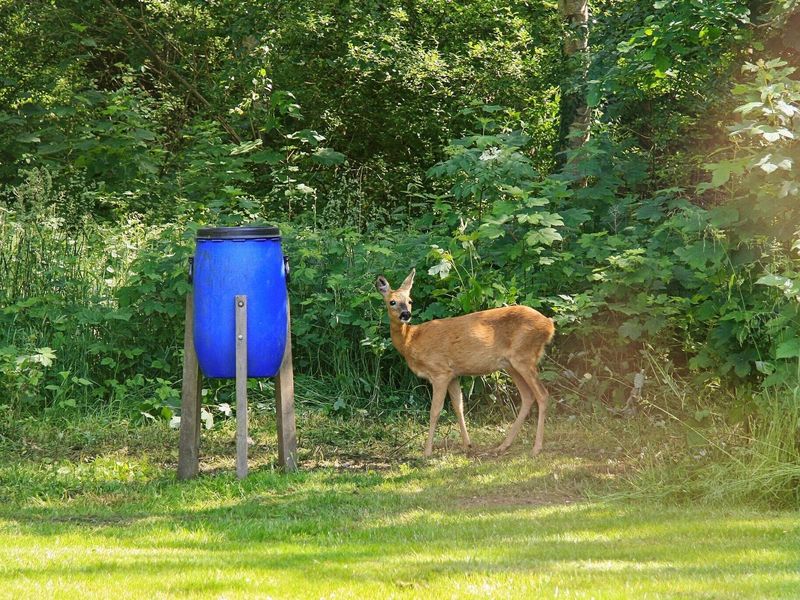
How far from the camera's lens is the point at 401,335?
857 centimetres

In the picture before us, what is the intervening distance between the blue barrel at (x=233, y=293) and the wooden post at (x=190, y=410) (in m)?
0.14

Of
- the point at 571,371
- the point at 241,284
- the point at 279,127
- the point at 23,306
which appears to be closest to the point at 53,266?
the point at 23,306

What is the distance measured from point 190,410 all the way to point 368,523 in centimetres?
189

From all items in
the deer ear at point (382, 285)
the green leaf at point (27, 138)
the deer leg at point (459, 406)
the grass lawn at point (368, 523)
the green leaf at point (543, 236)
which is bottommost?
the grass lawn at point (368, 523)

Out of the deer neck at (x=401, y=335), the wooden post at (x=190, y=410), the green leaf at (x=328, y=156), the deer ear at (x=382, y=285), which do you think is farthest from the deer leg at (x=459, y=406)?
the green leaf at (x=328, y=156)

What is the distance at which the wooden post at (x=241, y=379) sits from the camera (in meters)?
7.38

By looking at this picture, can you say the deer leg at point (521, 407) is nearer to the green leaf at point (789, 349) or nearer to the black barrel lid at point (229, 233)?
the green leaf at point (789, 349)

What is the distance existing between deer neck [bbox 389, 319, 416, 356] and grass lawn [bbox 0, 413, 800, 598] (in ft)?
2.31

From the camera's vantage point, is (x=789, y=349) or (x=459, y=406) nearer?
(x=789, y=349)

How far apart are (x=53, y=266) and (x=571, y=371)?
4.42 metres

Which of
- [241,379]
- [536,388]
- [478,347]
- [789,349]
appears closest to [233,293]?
[241,379]

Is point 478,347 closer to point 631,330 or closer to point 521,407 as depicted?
point 521,407

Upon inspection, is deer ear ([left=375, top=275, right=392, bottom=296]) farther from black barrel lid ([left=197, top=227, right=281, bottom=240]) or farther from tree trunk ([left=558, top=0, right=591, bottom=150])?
tree trunk ([left=558, top=0, right=591, bottom=150])

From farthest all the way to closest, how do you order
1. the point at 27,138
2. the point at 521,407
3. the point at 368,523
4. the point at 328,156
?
1. the point at 27,138
2. the point at 328,156
3. the point at 521,407
4. the point at 368,523
